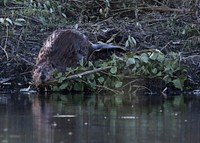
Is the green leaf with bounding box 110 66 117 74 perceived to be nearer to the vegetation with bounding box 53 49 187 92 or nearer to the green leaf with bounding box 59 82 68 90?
the vegetation with bounding box 53 49 187 92

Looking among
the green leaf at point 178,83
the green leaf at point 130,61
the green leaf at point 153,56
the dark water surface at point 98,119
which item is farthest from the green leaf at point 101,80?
the green leaf at point 178,83

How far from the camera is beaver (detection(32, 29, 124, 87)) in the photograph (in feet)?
35.9

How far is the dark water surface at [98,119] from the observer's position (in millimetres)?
6444

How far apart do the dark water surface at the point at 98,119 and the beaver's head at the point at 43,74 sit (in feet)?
1.48

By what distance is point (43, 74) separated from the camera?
10.7m

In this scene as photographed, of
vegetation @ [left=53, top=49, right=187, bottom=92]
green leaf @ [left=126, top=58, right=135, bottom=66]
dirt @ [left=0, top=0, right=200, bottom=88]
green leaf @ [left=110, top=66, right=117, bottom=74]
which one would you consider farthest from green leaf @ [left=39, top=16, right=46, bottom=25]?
green leaf @ [left=110, top=66, right=117, bottom=74]

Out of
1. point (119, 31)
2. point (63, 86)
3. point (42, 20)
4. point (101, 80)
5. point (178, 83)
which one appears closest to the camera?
point (63, 86)

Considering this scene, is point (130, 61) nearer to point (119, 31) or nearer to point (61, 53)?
point (61, 53)

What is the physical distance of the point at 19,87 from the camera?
11117 mm

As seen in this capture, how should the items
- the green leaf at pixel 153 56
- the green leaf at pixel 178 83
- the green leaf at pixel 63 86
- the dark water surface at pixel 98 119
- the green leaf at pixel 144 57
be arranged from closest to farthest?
the dark water surface at pixel 98 119
the green leaf at pixel 63 86
the green leaf at pixel 178 83
the green leaf at pixel 144 57
the green leaf at pixel 153 56

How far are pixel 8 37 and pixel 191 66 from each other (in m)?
3.09

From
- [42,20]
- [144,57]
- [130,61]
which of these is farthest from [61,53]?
A: [42,20]

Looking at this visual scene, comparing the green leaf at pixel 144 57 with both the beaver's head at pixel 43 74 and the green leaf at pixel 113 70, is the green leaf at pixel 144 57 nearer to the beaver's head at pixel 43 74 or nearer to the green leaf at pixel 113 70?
the green leaf at pixel 113 70

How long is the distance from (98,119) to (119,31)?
5.92 meters
